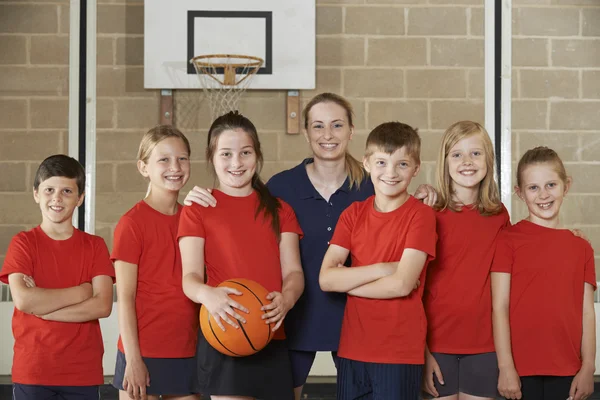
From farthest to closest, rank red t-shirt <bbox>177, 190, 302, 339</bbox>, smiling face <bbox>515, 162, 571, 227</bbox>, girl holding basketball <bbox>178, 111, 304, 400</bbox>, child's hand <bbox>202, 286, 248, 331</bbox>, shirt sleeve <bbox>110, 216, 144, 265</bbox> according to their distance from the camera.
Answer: smiling face <bbox>515, 162, 571, 227</bbox> → shirt sleeve <bbox>110, 216, 144, 265</bbox> → red t-shirt <bbox>177, 190, 302, 339</bbox> → girl holding basketball <bbox>178, 111, 304, 400</bbox> → child's hand <bbox>202, 286, 248, 331</bbox>

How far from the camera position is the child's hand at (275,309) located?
7.45ft

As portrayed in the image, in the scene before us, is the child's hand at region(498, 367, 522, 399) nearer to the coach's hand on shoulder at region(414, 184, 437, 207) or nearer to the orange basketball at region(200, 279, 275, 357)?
the coach's hand on shoulder at region(414, 184, 437, 207)

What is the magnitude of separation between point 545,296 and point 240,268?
3.47 ft

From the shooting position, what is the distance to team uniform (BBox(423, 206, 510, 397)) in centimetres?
252

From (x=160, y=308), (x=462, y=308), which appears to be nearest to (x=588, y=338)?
(x=462, y=308)

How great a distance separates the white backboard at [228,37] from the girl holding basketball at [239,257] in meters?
2.26

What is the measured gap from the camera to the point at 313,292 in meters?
2.71

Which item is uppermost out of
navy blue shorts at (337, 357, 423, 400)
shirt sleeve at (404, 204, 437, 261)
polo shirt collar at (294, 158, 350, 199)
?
polo shirt collar at (294, 158, 350, 199)

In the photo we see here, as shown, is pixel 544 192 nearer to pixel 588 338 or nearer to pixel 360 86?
pixel 588 338

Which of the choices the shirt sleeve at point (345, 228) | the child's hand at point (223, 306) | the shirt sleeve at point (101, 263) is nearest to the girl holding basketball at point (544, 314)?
the shirt sleeve at point (345, 228)

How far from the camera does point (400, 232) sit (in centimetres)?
244

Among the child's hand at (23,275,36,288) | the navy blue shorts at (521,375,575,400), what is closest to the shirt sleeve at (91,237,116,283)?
the child's hand at (23,275,36,288)

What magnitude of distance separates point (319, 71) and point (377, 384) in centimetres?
287

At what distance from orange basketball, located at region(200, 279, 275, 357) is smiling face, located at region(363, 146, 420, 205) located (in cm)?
56
